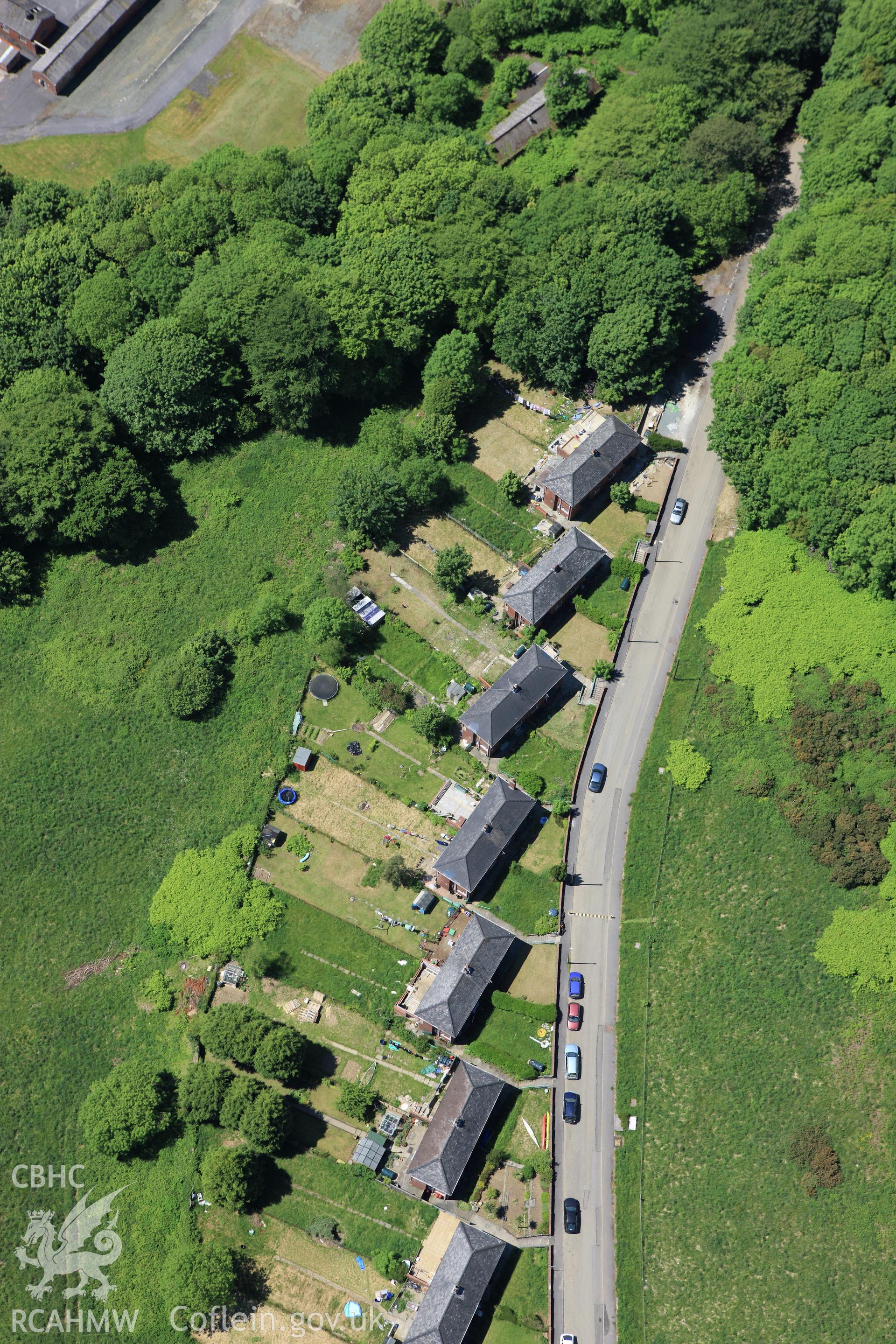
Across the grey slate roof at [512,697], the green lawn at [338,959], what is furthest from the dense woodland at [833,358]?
the green lawn at [338,959]

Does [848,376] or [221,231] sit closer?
[848,376]

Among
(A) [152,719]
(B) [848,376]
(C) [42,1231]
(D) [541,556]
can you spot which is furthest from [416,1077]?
(B) [848,376]

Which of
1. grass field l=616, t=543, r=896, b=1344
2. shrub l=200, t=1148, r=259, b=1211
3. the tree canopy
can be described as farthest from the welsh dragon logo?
grass field l=616, t=543, r=896, b=1344

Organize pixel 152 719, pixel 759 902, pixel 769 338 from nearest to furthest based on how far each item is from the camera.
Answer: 1. pixel 759 902
2. pixel 152 719
3. pixel 769 338

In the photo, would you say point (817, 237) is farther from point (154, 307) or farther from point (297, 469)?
point (154, 307)

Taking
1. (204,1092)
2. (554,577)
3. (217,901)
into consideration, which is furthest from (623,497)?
(204,1092)

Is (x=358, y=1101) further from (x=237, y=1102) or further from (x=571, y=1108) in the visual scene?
(x=571, y=1108)

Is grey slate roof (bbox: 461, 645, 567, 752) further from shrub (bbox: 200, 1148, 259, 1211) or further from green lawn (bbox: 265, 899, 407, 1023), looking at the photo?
shrub (bbox: 200, 1148, 259, 1211)
